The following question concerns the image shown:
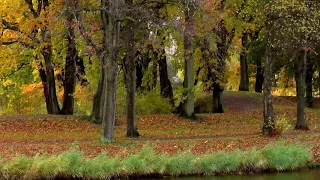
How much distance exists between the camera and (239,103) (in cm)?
3703

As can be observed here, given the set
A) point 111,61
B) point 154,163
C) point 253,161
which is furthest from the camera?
point 111,61

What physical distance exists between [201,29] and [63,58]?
11095 mm

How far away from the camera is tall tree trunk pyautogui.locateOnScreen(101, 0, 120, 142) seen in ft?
63.2

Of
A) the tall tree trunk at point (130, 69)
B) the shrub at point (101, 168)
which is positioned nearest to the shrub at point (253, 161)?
the shrub at point (101, 168)

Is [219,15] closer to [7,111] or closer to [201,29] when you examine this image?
[201,29]

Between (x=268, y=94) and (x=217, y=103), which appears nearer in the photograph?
(x=268, y=94)

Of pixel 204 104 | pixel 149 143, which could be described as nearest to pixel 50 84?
pixel 204 104

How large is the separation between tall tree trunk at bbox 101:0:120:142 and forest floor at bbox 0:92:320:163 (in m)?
0.80

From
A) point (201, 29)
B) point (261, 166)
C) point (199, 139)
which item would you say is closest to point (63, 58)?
point (201, 29)

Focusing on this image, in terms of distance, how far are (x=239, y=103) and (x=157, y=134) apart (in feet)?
48.6

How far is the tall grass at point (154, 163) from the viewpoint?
14.9 meters

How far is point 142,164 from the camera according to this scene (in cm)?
1534

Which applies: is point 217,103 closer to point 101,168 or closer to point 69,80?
point 69,80

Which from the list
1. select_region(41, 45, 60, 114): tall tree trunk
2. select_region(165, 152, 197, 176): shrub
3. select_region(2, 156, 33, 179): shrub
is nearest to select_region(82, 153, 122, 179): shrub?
select_region(165, 152, 197, 176): shrub
